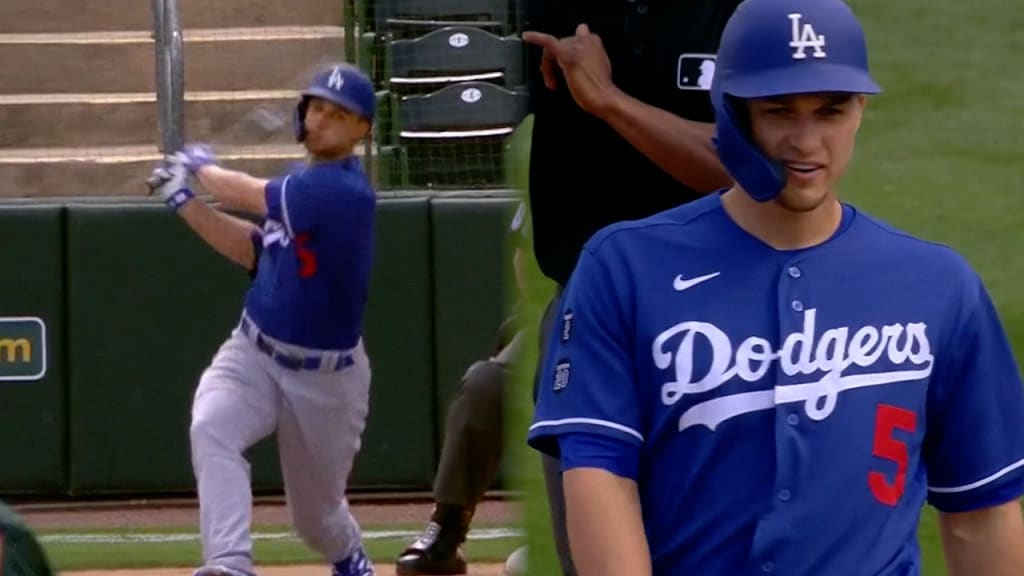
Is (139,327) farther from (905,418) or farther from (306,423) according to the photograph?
(905,418)

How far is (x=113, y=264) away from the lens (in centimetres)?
733

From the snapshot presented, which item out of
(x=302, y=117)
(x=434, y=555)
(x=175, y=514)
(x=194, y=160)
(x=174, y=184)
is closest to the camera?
(x=434, y=555)

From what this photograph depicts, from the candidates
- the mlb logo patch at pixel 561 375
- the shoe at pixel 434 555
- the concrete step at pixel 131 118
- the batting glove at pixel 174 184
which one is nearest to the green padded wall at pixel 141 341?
the batting glove at pixel 174 184

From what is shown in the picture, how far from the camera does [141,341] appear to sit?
24.2 ft

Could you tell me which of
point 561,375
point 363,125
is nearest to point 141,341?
point 363,125

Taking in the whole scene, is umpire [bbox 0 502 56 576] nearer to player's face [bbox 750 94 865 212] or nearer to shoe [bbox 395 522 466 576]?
player's face [bbox 750 94 865 212]

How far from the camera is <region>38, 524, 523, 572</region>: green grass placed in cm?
617

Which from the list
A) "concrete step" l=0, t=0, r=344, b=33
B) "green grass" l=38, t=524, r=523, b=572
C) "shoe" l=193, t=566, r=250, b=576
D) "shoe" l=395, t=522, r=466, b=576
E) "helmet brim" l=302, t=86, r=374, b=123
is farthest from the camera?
"concrete step" l=0, t=0, r=344, b=33

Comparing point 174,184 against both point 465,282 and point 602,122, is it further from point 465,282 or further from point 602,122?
point 602,122

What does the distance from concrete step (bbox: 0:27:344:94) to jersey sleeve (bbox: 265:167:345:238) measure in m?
3.75

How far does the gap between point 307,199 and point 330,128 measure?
0.24m

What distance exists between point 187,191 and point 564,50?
330 cm

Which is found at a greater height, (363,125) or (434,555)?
(363,125)

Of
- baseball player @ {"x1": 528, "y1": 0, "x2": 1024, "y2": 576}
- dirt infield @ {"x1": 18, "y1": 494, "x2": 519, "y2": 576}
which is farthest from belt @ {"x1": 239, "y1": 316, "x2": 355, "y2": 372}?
baseball player @ {"x1": 528, "y1": 0, "x2": 1024, "y2": 576}
